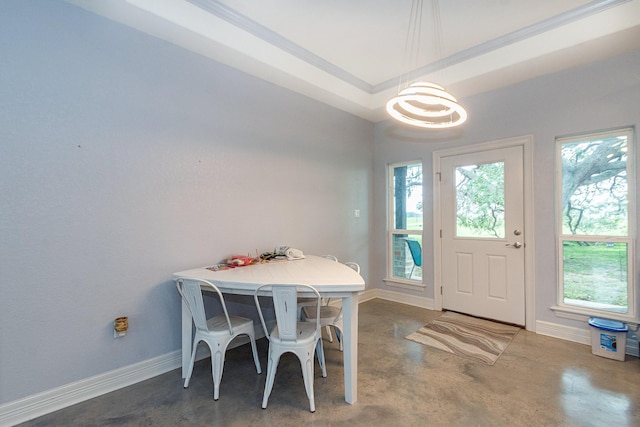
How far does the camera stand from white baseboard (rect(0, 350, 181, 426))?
5.83 ft

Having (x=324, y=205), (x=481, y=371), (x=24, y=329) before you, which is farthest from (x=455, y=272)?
(x=24, y=329)

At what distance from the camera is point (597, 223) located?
111 inches

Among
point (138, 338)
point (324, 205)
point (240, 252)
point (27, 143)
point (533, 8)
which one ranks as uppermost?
point (533, 8)

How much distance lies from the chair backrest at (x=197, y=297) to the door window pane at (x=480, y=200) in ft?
9.69

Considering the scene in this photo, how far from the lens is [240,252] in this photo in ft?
9.45

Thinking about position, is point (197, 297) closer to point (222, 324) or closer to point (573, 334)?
point (222, 324)

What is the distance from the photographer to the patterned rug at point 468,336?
2.65m

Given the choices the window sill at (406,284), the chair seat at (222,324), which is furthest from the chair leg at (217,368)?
the window sill at (406,284)

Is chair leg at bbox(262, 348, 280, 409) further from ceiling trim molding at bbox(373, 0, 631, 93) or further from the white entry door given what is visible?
ceiling trim molding at bbox(373, 0, 631, 93)

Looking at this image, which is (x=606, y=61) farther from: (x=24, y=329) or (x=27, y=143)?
(x=24, y=329)

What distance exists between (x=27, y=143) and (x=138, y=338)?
1511mm

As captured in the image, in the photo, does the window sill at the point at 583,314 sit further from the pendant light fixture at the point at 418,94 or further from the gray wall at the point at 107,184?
the gray wall at the point at 107,184

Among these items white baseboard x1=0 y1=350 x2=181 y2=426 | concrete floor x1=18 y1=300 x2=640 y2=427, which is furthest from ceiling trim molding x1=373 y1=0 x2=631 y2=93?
white baseboard x1=0 y1=350 x2=181 y2=426

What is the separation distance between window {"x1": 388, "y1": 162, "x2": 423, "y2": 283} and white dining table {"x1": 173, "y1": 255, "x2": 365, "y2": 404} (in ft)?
6.39
